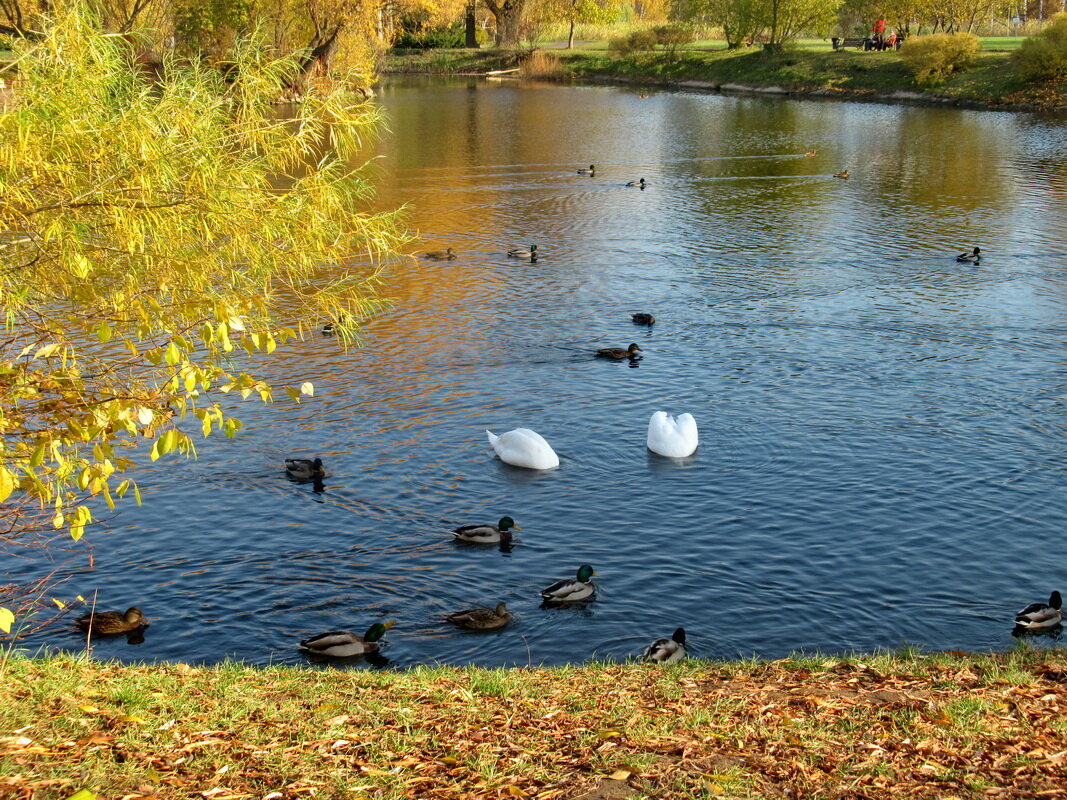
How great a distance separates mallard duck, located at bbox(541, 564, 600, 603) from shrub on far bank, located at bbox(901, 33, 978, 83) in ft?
226

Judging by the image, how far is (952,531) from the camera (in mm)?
15500

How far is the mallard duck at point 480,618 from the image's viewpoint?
12.9 m

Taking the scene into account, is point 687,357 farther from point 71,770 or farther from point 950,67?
point 950,67

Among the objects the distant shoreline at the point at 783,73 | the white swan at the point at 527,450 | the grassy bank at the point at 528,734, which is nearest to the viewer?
the grassy bank at the point at 528,734

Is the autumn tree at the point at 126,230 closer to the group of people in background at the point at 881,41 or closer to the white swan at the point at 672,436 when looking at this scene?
the white swan at the point at 672,436

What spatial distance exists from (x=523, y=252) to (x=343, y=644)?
71.6ft

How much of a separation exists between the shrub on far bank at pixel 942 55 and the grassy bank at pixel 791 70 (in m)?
0.79

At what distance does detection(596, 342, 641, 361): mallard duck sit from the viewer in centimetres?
2320

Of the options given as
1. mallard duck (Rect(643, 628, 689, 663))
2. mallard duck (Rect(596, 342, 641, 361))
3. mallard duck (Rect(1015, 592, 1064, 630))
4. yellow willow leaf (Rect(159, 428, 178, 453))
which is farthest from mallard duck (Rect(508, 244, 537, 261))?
yellow willow leaf (Rect(159, 428, 178, 453))

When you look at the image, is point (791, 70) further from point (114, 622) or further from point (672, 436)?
point (114, 622)

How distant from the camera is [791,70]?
82875 millimetres

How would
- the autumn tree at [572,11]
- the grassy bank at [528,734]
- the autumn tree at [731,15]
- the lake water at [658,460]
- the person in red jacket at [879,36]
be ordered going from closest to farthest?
the grassy bank at [528,734], the lake water at [658,460], the person in red jacket at [879,36], the autumn tree at [731,15], the autumn tree at [572,11]

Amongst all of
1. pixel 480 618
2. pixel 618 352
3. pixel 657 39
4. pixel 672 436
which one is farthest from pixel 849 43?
pixel 480 618

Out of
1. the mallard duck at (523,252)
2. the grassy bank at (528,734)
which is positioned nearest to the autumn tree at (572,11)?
the mallard duck at (523,252)
